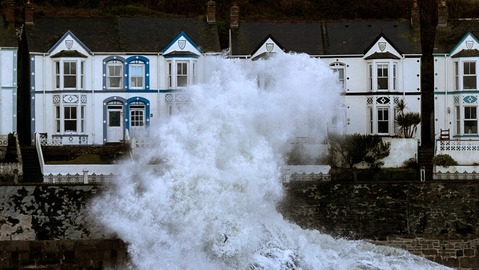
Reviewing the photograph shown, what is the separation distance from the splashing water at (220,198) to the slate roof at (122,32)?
807 cm

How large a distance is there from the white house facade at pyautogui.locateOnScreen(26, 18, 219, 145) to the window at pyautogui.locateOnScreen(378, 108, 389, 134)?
860cm


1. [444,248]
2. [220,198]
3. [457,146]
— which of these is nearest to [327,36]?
[457,146]

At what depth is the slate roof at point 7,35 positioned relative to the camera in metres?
57.9

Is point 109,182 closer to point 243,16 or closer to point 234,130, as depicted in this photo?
point 234,130

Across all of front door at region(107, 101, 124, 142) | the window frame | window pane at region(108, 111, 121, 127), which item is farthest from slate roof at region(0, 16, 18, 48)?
window pane at region(108, 111, 121, 127)

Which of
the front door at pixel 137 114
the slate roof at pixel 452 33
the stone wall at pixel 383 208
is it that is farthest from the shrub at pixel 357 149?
the front door at pixel 137 114

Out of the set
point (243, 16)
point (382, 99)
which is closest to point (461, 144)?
point (382, 99)

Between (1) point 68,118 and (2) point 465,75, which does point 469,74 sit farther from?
(1) point 68,118

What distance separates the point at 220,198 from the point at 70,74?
45.2 ft

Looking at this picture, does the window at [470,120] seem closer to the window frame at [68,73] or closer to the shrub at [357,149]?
the shrub at [357,149]

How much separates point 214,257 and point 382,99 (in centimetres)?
1565

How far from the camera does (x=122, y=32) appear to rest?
2363 inches

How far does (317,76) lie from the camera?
5397 centimetres

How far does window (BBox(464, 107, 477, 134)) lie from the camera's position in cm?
5844
